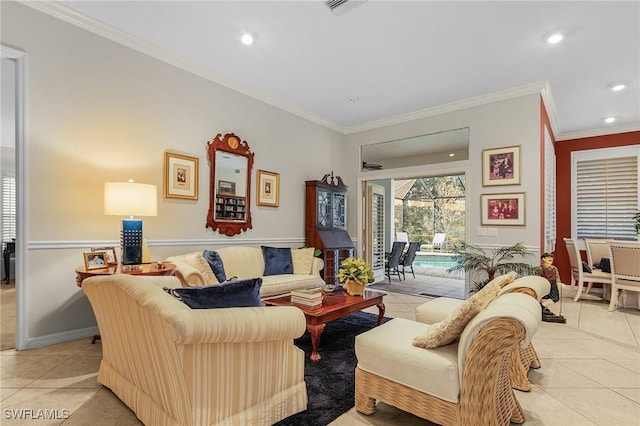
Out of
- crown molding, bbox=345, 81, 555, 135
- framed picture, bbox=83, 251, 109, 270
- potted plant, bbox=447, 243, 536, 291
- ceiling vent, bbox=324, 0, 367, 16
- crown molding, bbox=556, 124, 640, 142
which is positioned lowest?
potted plant, bbox=447, 243, 536, 291

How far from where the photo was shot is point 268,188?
4859 millimetres

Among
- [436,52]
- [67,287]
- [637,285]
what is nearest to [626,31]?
[436,52]

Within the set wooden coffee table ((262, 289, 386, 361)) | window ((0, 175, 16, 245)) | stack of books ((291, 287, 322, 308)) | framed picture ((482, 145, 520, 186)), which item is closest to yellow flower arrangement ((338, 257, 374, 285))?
wooden coffee table ((262, 289, 386, 361))

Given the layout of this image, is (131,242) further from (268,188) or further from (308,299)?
(268,188)

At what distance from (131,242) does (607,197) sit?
24.8 ft

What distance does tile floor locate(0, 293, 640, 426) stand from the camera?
A: 1.85 meters

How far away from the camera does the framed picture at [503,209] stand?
170 inches

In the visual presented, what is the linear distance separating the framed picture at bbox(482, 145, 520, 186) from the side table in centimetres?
427

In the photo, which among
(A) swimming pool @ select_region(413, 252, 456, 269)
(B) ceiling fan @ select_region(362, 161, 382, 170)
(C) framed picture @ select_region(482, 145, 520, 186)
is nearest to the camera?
(C) framed picture @ select_region(482, 145, 520, 186)

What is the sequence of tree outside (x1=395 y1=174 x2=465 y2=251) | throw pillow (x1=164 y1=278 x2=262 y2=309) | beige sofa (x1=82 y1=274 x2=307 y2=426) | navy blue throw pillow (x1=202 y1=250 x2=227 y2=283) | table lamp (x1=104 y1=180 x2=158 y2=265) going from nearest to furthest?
beige sofa (x1=82 y1=274 x2=307 y2=426) → throw pillow (x1=164 y1=278 x2=262 y2=309) → table lamp (x1=104 y1=180 x2=158 y2=265) → navy blue throw pillow (x1=202 y1=250 x2=227 y2=283) → tree outside (x1=395 y1=174 x2=465 y2=251)

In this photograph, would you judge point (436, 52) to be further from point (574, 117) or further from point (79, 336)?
point (79, 336)

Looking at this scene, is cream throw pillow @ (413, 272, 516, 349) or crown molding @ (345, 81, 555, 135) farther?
crown molding @ (345, 81, 555, 135)

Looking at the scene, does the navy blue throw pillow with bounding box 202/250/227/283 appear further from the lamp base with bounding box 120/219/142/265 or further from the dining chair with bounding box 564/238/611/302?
the dining chair with bounding box 564/238/611/302

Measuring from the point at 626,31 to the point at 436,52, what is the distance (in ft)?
5.59
